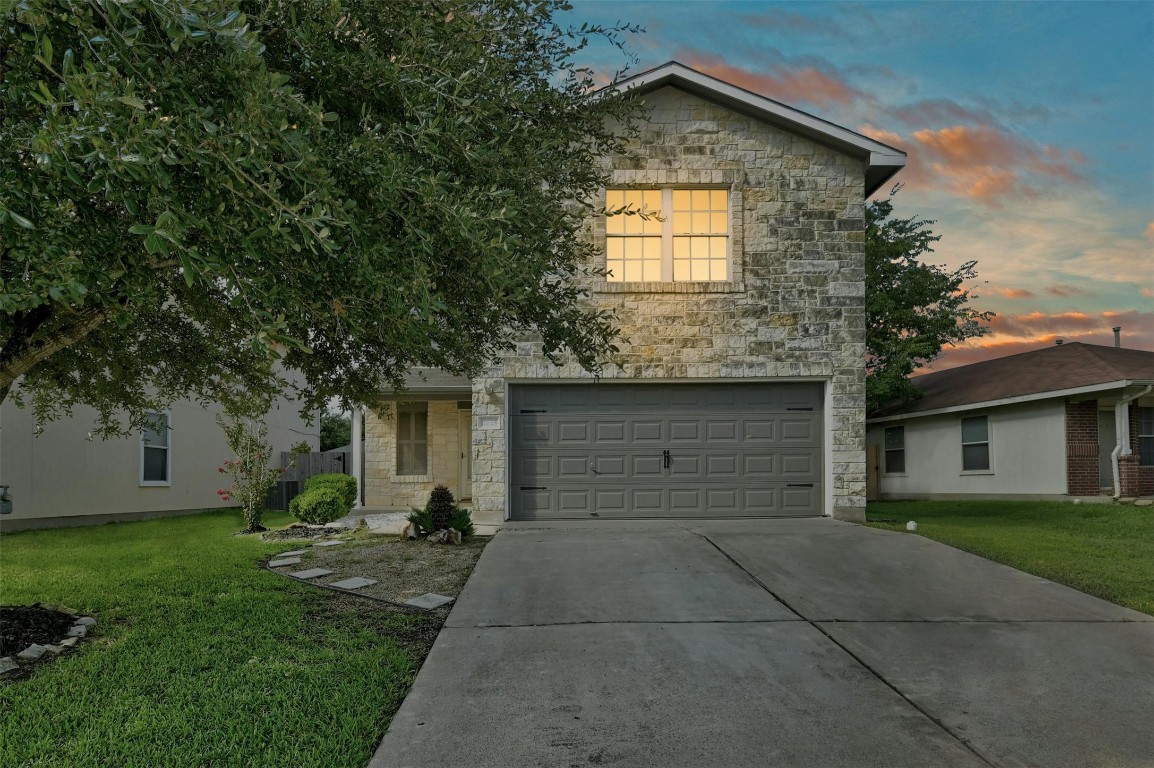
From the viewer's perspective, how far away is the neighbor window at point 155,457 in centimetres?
1423

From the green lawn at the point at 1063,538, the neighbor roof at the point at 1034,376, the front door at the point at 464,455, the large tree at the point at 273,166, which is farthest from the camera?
the front door at the point at 464,455

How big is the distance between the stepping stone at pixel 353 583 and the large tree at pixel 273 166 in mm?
2771

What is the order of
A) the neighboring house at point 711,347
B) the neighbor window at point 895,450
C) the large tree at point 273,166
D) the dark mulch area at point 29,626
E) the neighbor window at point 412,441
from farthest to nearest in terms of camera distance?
the neighbor window at point 895,450, the neighbor window at point 412,441, the neighboring house at point 711,347, the dark mulch area at point 29,626, the large tree at point 273,166

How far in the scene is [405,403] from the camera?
51.4 ft

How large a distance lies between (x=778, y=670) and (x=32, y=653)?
4837mm

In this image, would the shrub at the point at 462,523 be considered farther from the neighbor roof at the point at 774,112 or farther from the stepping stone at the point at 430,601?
the neighbor roof at the point at 774,112

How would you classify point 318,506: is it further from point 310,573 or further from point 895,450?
point 895,450

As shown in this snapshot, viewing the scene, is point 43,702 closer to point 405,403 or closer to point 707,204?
point 707,204

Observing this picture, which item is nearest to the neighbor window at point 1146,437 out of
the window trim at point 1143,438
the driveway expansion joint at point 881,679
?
the window trim at point 1143,438

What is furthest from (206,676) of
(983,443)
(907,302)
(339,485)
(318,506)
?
(907,302)

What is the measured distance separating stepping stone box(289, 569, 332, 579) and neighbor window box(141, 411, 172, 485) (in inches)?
339

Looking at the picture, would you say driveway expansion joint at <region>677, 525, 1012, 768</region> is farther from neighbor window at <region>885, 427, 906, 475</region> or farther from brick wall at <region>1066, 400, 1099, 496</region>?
neighbor window at <region>885, 427, 906, 475</region>

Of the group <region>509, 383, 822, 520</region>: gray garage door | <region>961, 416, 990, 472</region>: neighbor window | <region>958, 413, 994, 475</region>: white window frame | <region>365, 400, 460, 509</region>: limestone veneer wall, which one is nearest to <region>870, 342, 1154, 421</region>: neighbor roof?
<region>958, 413, 994, 475</region>: white window frame

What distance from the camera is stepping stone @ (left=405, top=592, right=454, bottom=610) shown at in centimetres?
593
